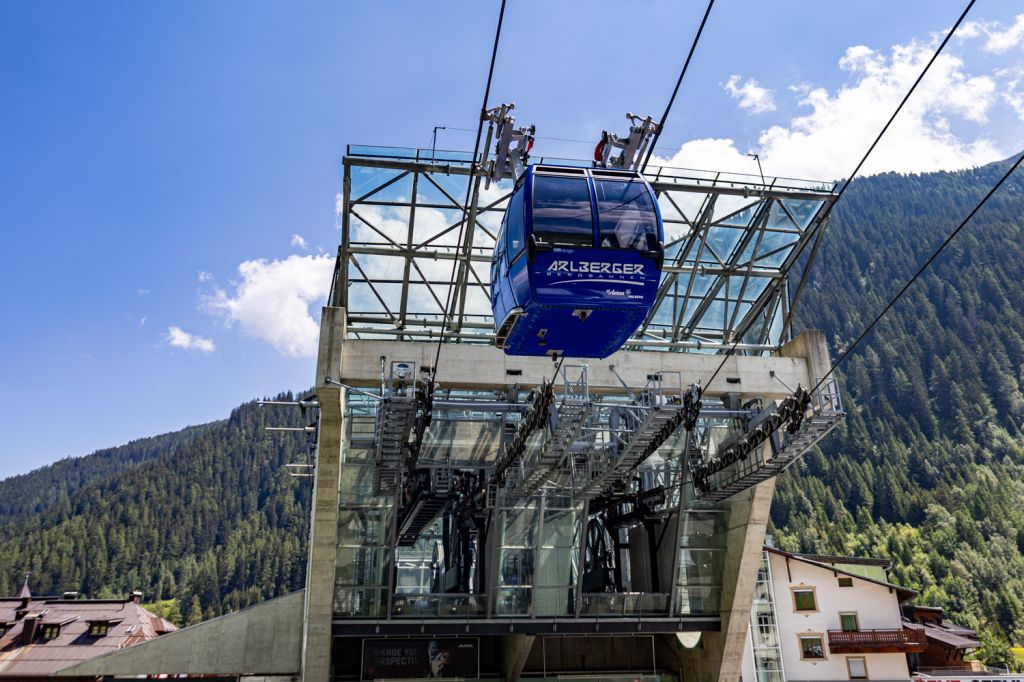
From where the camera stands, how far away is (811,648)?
140 feet

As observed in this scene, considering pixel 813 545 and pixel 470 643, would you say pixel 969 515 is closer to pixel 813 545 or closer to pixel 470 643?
pixel 813 545

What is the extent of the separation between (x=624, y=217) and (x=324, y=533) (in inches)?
635

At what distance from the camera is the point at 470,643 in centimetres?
2994

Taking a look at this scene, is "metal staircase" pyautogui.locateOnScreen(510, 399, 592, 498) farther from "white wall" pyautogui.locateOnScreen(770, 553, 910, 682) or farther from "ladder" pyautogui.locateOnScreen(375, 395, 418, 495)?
"white wall" pyautogui.locateOnScreen(770, 553, 910, 682)

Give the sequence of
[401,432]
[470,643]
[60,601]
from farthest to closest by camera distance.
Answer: [60,601]
[470,643]
[401,432]

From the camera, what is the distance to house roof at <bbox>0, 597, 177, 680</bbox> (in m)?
48.6

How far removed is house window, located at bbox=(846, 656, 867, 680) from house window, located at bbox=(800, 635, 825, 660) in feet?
4.73

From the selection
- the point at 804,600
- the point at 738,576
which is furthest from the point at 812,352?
the point at 804,600

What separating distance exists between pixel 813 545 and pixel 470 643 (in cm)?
12708

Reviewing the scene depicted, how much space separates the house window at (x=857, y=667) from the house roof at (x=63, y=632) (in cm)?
4139

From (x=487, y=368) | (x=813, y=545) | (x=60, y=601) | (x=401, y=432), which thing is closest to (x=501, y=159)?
(x=401, y=432)

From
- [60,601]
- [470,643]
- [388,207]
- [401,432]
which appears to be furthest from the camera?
[60,601]

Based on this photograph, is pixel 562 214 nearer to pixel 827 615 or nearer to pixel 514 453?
pixel 514 453

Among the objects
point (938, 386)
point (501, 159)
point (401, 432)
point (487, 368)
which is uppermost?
point (938, 386)
